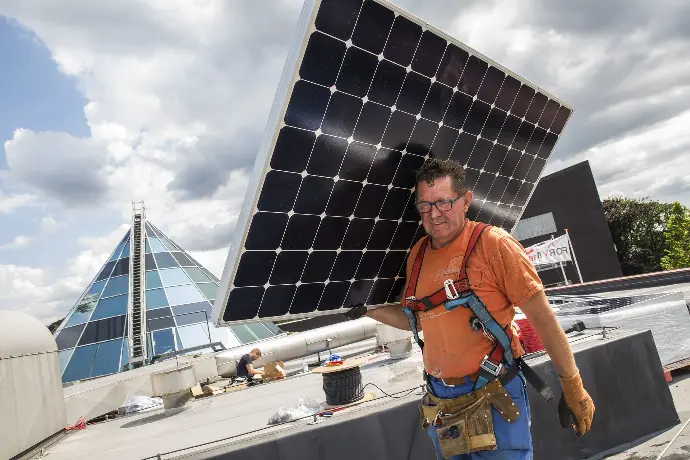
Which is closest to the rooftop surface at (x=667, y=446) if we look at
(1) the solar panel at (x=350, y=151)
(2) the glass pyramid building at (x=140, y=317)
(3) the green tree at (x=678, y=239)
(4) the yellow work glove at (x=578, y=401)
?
(4) the yellow work glove at (x=578, y=401)

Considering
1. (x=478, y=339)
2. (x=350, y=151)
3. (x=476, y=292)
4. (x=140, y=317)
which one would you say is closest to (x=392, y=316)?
(x=478, y=339)

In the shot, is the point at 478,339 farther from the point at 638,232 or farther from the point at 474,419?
the point at 638,232

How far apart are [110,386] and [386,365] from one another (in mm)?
8278

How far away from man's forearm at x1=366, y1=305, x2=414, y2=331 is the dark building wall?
→ 35853 mm

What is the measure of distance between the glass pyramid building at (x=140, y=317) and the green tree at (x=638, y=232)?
40259mm

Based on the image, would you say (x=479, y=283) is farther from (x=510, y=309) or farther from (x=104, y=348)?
(x=104, y=348)

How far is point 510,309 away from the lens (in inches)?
123

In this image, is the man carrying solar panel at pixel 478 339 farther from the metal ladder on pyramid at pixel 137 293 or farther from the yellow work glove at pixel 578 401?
the metal ladder on pyramid at pixel 137 293

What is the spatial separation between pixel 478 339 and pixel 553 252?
23.8 m

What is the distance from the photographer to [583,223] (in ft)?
121

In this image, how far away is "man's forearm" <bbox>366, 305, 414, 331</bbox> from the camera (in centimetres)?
435

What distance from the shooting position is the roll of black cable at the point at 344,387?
5.61 m

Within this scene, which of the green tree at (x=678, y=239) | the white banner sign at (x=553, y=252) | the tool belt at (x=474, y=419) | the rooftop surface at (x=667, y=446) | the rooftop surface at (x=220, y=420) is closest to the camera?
the tool belt at (x=474, y=419)

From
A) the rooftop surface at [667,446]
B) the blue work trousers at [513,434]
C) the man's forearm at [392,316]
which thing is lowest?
the rooftop surface at [667,446]
